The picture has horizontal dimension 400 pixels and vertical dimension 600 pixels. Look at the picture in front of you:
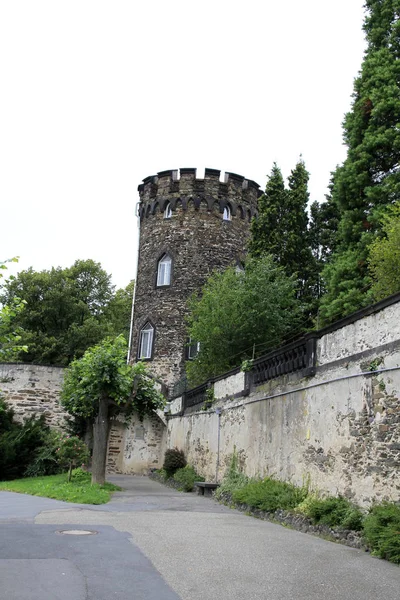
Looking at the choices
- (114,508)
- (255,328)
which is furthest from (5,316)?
(255,328)

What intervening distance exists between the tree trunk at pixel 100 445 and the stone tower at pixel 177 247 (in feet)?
36.4

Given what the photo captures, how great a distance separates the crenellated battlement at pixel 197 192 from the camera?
104 feet

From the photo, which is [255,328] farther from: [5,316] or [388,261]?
[5,316]

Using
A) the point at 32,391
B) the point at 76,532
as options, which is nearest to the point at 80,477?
the point at 32,391

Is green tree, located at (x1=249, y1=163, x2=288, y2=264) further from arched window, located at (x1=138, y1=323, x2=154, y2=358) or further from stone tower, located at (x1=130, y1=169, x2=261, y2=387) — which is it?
arched window, located at (x1=138, y1=323, x2=154, y2=358)

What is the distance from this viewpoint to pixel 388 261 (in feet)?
43.9

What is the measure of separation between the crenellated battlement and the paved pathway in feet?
73.9

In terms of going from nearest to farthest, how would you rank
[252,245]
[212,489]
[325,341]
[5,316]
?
[5,316] < [325,341] < [212,489] < [252,245]

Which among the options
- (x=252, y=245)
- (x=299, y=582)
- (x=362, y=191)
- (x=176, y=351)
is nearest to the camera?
(x=299, y=582)

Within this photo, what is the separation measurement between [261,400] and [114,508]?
442 centimetres

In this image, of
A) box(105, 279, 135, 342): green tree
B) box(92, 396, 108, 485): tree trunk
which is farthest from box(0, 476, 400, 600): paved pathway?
box(105, 279, 135, 342): green tree

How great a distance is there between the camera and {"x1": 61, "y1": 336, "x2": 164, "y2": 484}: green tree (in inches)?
699

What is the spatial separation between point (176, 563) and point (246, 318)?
Answer: 48.5 ft

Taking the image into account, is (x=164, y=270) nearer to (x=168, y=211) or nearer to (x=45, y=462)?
(x=168, y=211)
